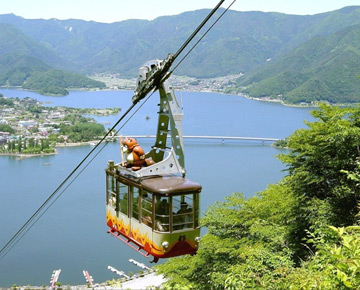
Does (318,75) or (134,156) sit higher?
(318,75)

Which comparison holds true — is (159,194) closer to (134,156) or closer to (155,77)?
(134,156)

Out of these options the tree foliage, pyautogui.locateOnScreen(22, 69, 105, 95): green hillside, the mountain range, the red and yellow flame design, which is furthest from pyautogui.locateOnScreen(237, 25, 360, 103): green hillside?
the red and yellow flame design

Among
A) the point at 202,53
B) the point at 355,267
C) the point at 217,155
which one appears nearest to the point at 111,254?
the point at 355,267

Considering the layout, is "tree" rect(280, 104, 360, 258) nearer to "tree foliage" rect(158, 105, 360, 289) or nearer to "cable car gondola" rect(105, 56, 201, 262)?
"tree foliage" rect(158, 105, 360, 289)

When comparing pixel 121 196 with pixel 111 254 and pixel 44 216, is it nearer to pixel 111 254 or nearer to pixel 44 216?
pixel 111 254

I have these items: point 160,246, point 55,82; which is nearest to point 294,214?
point 160,246
